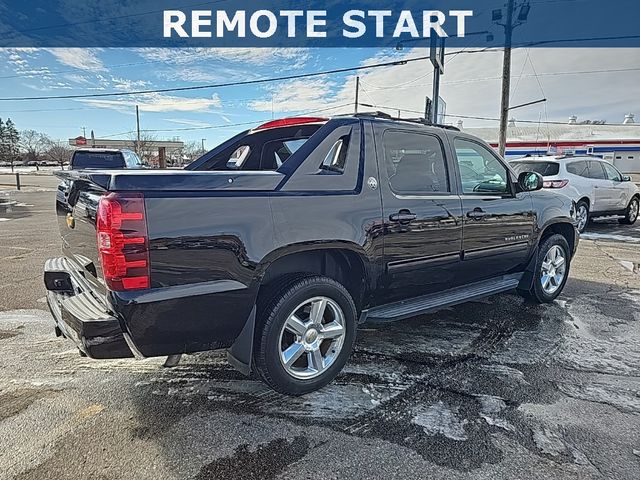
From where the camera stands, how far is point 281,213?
2.88 metres

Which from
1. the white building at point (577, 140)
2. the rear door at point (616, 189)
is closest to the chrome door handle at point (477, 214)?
the rear door at point (616, 189)

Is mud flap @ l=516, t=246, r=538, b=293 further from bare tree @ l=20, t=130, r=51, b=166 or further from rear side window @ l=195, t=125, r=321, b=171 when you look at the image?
bare tree @ l=20, t=130, r=51, b=166

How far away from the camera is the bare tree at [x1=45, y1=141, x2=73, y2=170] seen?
78.3 meters

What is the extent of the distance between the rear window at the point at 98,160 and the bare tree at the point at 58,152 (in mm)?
70293

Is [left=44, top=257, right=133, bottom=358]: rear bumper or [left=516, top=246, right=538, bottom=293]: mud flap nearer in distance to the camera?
[left=44, top=257, right=133, bottom=358]: rear bumper

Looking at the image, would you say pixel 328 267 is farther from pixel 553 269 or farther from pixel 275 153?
pixel 553 269

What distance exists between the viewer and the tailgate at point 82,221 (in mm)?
2652

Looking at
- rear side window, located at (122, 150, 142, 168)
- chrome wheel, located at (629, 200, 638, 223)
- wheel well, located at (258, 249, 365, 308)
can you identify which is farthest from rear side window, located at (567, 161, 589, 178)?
rear side window, located at (122, 150, 142, 168)

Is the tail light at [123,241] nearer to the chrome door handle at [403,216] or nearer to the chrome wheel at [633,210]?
the chrome door handle at [403,216]

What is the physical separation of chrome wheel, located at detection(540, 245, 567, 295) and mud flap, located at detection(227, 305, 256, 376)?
3.69 m

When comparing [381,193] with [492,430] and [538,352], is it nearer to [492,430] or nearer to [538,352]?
[492,430]

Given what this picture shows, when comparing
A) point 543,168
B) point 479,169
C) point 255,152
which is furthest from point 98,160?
point 479,169

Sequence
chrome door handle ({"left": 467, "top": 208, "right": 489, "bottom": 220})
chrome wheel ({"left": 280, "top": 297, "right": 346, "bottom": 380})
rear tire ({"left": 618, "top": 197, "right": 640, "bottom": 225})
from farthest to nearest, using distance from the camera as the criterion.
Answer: rear tire ({"left": 618, "top": 197, "right": 640, "bottom": 225}), chrome door handle ({"left": 467, "top": 208, "right": 489, "bottom": 220}), chrome wheel ({"left": 280, "top": 297, "right": 346, "bottom": 380})

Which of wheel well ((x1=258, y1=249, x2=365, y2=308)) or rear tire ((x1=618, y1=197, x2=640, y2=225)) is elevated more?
wheel well ((x1=258, y1=249, x2=365, y2=308))
